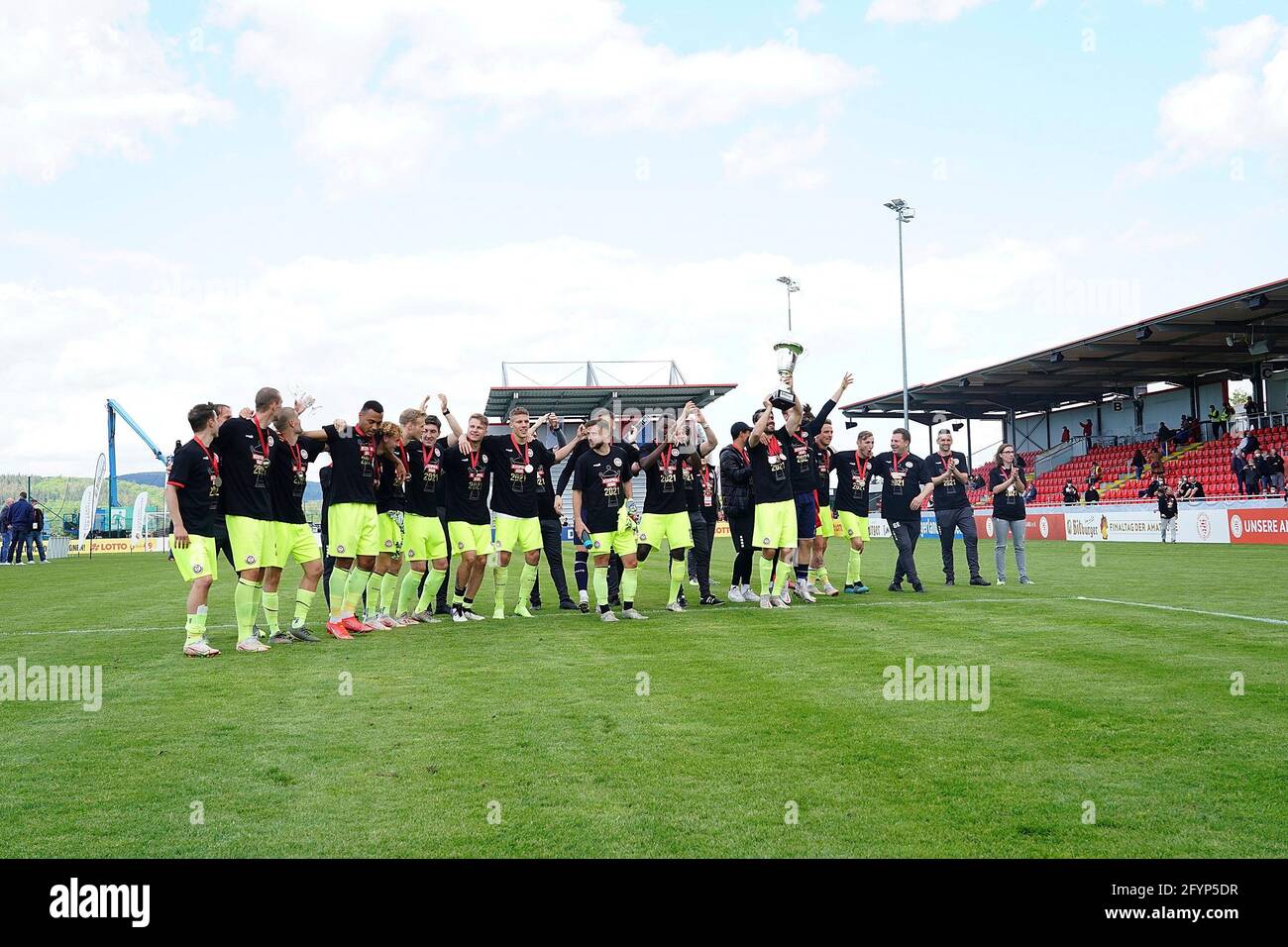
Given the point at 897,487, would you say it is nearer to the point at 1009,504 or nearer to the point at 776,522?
the point at 1009,504

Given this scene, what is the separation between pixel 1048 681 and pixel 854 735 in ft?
7.24

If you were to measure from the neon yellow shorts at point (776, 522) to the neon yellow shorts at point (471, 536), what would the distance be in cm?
331

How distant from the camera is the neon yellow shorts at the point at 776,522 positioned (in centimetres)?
1255

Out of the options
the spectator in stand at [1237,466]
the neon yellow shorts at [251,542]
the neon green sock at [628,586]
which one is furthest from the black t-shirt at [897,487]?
the spectator in stand at [1237,466]

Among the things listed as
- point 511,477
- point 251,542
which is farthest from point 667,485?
point 251,542

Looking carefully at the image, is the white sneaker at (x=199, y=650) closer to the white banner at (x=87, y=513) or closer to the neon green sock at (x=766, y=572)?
the neon green sock at (x=766, y=572)

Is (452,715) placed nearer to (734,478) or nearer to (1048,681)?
(1048,681)

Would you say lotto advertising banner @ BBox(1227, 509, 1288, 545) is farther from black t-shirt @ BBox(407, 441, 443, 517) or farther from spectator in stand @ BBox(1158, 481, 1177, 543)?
black t-shirt @ BBox(407, 441, 443, 517)

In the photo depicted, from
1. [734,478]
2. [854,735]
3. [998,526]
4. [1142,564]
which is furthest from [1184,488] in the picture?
[854,735]

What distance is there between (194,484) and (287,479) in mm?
954

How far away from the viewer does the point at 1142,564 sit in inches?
782

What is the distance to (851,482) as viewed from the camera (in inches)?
608

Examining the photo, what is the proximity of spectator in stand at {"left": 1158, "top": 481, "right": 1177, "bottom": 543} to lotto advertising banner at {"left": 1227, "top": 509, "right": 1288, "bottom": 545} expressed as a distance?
142 cm

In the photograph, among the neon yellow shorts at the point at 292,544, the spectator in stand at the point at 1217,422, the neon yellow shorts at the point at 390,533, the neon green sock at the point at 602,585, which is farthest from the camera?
the spectator in stand at the point at 1217,422
